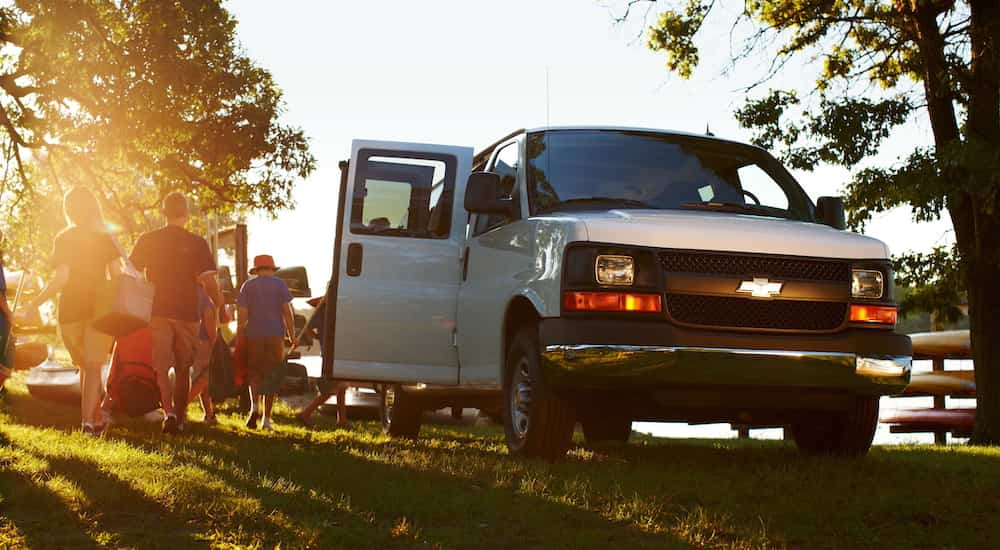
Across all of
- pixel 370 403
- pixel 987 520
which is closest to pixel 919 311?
pixel 370 403

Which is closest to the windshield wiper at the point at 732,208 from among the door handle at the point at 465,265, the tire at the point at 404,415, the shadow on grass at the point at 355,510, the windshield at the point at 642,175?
the windshield at the point at 642,175

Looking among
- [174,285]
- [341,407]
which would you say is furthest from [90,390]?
[341,407]

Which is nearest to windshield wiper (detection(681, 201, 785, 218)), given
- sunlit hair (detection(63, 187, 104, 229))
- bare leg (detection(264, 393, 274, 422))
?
sunlit hair (detection(63, 187, 104, 229))

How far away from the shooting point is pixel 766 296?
7.44m

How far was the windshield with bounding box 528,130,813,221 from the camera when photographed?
8.32 meters

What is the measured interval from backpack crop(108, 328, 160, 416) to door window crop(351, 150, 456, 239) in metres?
1.94

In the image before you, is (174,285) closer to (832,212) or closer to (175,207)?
(175,207)

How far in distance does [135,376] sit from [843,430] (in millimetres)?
5274

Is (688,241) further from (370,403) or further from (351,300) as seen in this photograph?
(370,403)

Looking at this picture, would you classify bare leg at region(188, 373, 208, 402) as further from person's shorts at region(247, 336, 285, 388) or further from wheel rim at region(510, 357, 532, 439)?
wheel rim at region(510, 357, 532, 439)

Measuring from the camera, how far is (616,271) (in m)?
7.32

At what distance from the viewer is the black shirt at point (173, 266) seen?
10211mm

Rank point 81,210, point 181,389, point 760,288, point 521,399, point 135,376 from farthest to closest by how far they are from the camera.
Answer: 1. point 181,389
2. point 135,376
3. point 81,210
4. point 521,399
5. point 760,288

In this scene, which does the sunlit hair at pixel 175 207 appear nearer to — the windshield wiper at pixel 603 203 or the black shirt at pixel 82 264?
the black shirt at pixel 82 264
